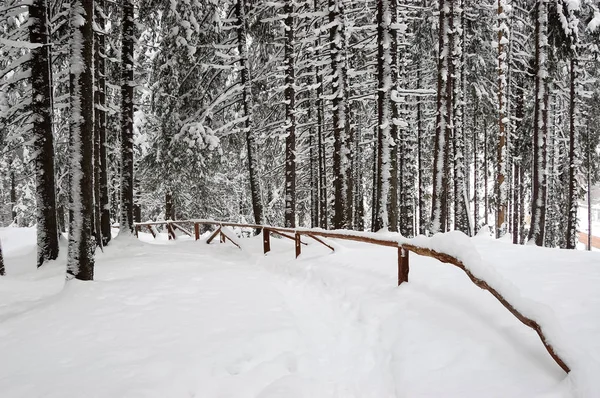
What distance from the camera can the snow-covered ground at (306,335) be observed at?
3.11 m

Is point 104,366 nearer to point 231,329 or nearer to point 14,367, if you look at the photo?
point 14,367

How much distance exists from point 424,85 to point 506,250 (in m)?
17.9

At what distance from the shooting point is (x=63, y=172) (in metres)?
14.4

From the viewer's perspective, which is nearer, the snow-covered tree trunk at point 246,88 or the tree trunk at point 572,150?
the snow-covered tree trunk at point 246,88

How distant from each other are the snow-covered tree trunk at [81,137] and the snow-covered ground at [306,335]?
59 centimetres

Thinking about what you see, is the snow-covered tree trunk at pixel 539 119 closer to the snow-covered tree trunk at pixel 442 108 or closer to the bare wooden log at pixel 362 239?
the snow-covered tree trunk at pixel 442 108

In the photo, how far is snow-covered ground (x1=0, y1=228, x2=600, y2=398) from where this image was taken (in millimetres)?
3107

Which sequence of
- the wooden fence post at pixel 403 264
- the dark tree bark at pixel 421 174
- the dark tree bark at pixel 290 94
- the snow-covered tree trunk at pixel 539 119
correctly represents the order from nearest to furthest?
the wooden fence post at pixel 403 264 → the snow-covered tree trunk at pixel 539 119 → the dark tree bark at pixel 290 94 → the dark tree bark at pixel 421 174

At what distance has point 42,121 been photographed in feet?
31.2

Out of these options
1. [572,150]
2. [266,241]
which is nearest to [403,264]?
[266,241]

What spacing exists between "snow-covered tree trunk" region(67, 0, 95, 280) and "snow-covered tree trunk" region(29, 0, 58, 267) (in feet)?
12.7

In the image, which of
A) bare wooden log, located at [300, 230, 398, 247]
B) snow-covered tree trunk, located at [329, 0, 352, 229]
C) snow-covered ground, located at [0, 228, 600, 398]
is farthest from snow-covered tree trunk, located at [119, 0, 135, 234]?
bare wooden log, located at [300, 230, 398, 247]

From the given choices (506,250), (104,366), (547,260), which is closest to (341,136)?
(506,250)

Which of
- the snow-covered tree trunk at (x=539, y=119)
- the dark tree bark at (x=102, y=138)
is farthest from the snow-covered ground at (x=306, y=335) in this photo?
the snow-covered tree trunk at (x=539, y=119)
